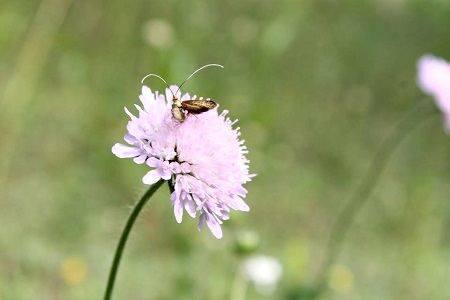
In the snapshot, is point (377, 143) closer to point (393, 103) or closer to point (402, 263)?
point (393, 103)

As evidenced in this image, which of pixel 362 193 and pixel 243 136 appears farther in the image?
pixel 362 193

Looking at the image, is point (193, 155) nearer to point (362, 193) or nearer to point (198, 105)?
point (198, 105)

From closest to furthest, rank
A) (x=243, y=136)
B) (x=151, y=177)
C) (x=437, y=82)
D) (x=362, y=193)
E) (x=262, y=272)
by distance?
(x=151, y=177), (x=437, y=82), (x=262, y=272), (x=243, y=136), (x=362, y=193)

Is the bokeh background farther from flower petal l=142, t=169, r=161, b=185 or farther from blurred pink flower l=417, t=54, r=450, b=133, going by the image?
flower petal l=142, t=169, r=161, b=185

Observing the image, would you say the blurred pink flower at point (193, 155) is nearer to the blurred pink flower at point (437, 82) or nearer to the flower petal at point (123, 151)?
the flower petal at point (123, 151)

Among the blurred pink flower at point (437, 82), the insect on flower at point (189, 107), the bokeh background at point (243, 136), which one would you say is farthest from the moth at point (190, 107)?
the blurred pink flower at point (437, 82)

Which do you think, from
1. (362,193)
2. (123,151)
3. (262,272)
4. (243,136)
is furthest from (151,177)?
(362,193)

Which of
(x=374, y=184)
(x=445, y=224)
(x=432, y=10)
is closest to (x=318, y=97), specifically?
(x=374, y=184)
